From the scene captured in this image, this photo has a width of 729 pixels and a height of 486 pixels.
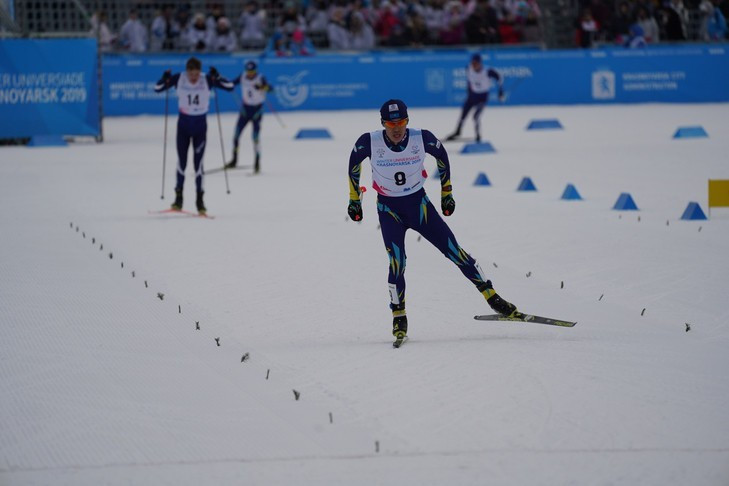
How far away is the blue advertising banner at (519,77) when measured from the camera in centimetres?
3591

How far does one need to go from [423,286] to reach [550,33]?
27.5 meters

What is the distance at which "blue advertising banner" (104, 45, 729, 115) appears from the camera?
3591 cm

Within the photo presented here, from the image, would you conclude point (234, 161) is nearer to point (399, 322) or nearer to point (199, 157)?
point (199, 157)

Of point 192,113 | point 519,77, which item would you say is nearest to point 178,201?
point 192,113

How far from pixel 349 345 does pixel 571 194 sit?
932 centimetres

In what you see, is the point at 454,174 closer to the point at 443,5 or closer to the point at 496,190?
the point at 496,190

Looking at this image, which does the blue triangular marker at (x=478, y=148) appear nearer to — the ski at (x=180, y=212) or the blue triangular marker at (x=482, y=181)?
the blue triangular marker at (x=482, y=181)

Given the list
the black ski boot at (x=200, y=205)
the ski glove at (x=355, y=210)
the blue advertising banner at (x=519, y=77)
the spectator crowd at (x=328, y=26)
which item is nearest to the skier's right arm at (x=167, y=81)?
the black ski boot at (x=200, y=205)

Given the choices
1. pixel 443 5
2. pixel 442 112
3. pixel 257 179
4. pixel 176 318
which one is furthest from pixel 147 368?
pixel 443 5

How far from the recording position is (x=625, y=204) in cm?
1678

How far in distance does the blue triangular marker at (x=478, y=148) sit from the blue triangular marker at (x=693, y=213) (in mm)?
9794

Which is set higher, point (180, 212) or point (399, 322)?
point (399, 322)

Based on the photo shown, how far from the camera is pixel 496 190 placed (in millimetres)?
19438

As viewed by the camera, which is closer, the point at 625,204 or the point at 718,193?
the point at 718,193
